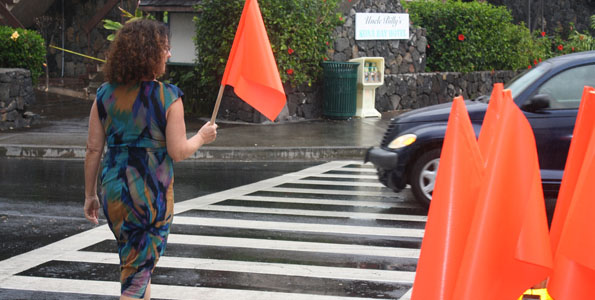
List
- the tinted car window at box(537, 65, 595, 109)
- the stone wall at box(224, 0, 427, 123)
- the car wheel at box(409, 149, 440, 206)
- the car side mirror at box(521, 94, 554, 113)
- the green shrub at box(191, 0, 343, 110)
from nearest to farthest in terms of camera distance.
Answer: the car side mirror at box(521, 94, 554, 113) → the tinted car window at box(537, 65, 595, 109) → the car wheel at box(409, 149, 440, 206) → the green shrub at box(191, 0, 343, 110) → the stone wall at box(224, 0, 427, 123)

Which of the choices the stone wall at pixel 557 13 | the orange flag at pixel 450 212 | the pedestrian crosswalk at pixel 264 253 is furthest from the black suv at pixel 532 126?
the stone wall at pixel 557 13

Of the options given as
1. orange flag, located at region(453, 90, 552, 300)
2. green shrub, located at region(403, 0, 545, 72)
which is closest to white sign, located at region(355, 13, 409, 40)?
green shrub, located at region(403, 0, 545, 72)

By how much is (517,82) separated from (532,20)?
22.6 metres

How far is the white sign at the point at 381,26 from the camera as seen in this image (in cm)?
1858

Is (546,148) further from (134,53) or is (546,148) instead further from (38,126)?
(38,126)

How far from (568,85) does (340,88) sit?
9.02 meters

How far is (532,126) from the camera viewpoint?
27.8ft

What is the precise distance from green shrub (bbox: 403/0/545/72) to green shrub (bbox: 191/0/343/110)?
3.61 meters

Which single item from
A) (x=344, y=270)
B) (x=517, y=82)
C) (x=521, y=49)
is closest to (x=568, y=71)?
(x=517, y=82)

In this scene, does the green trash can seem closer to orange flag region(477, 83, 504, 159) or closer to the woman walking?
the woman walking

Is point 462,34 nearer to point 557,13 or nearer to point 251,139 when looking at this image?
point 251,139

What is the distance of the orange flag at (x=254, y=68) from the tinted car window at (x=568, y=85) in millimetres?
4834

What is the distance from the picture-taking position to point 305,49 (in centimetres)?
1695

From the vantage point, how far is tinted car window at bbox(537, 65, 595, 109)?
8.50 m
